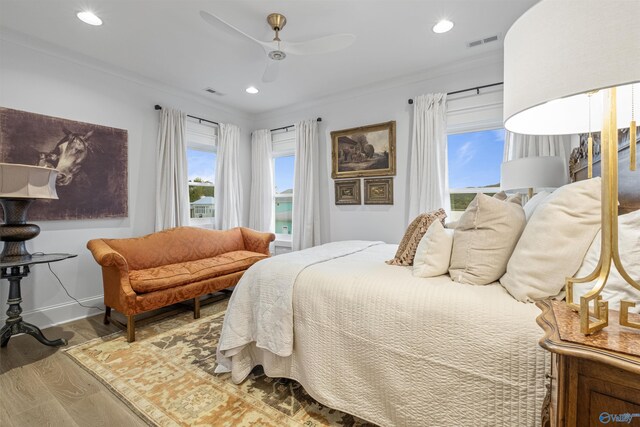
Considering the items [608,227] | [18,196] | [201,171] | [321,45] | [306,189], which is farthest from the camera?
[201,171]

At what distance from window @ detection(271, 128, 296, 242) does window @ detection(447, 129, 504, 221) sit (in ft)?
8.18

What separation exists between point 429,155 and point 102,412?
11.8 feet

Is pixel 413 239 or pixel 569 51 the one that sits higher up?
pixel 569 51

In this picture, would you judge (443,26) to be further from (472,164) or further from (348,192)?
(348,192)

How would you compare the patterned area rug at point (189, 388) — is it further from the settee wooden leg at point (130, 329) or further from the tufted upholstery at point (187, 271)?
the tufted upholstery at point (187, 271)

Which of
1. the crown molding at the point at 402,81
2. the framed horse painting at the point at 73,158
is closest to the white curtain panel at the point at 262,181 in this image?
the crown molding at the point at 402,81

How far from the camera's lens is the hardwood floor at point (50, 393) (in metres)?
1.61

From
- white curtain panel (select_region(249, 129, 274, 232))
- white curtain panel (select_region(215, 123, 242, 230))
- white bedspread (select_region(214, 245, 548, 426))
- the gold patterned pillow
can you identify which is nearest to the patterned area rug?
white bedspread (select_region(214, 245, 548, 426))

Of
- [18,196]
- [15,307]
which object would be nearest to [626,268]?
[18,196]

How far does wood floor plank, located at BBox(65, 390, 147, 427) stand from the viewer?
5.18 ft

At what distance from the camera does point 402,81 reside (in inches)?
144

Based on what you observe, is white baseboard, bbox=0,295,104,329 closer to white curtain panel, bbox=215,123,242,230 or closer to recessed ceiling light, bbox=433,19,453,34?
white curtain panel, bbox=215,123,242,230

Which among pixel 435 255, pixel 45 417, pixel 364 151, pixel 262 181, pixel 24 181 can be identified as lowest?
pixel 45 417

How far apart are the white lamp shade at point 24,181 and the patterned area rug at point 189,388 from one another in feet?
4.27
